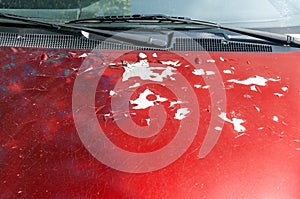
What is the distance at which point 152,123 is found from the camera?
1938 millimetres

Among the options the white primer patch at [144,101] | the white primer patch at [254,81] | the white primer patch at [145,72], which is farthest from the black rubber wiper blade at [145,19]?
the white primer patch at [144,101]

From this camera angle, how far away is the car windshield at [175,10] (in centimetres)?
245

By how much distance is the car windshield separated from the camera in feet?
8.02

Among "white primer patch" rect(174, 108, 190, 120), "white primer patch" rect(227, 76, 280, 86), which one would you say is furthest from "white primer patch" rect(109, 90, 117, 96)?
"white primer patch" rect(227, 76, 280, 86)

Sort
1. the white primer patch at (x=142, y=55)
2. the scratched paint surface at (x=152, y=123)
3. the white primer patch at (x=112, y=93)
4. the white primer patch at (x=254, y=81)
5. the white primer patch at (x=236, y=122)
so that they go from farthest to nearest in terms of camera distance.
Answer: the white primer patch at (x=142, y=55) → the white primer patch at (x=254, y=81) → the white primer patch at (x=112, y=93) → the white primer patch at (x=236, y=122) → the scratched paint surface at (x=152, y=123)

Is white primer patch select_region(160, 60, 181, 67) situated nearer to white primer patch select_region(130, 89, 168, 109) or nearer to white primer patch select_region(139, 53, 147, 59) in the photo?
white primer patch select_region(139, 53, 147, 59)

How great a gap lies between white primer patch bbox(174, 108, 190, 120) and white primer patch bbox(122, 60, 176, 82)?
23cm

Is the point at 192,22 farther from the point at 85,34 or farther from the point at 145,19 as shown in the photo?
the point at 85,34

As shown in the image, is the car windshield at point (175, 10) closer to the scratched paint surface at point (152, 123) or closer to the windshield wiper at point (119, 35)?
Answer: the windshield wiper at point (119, 35)

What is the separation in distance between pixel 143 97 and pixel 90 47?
0.45m

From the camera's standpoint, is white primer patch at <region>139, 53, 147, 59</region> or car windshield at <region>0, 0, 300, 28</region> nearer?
white primer patch at <region>139, 53, 147, 59</region>

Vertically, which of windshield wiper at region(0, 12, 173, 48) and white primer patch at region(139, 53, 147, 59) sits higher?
windshield wiper at region(0, 12, 173, 48)

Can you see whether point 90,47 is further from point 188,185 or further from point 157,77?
point 188,185

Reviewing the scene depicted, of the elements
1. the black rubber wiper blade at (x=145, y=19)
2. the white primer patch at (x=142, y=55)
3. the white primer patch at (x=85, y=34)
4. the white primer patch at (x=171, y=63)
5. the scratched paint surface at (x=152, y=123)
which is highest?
the black rubber wiper blade at (x=145, y=19)
